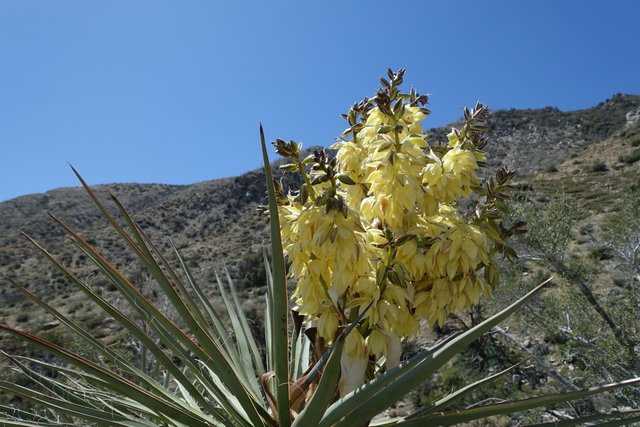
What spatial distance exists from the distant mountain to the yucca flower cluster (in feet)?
46.5

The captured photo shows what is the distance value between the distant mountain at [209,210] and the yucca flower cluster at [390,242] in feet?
46.5

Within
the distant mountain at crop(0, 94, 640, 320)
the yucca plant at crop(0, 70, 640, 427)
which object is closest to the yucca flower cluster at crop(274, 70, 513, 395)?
the yucca plant at crop(0, 70, 640, 427)

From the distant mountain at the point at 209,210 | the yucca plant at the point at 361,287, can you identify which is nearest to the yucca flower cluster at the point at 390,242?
the yucca plant at the point at 361,287

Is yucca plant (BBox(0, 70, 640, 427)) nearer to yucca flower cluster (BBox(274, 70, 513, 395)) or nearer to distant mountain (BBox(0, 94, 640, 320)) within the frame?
yucca flower cluster (BBox(274, 70, 513, 395))

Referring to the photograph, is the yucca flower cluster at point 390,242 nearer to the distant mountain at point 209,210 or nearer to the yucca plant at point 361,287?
the yucca plant at point 361,287

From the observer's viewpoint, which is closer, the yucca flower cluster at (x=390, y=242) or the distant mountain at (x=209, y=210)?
the yucca flower cluster at (x=390, y=242)

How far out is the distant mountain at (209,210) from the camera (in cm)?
1814

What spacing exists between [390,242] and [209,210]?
27035mm

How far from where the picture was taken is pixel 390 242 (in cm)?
118

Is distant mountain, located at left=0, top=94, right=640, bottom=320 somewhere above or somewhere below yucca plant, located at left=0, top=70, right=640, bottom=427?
above

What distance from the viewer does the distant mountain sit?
18141mm

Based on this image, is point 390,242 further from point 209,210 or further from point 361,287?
point 209,210

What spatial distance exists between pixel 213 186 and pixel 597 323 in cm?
2738

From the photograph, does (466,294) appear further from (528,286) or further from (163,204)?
(163,204)
